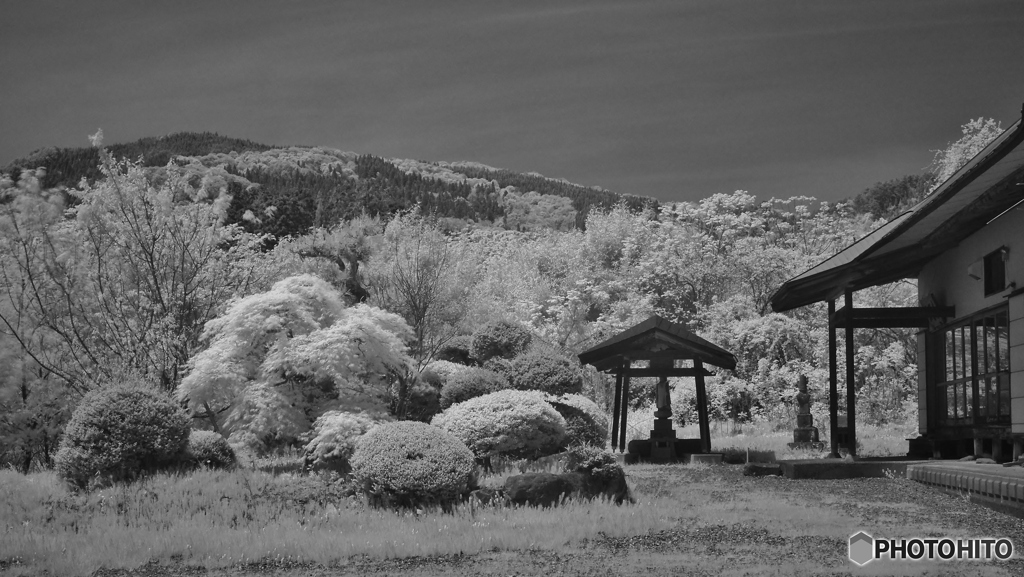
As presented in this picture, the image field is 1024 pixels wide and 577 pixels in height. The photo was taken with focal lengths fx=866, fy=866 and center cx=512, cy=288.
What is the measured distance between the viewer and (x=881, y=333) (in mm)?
27531

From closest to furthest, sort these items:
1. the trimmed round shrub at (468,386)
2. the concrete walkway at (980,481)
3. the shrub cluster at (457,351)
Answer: the concrete walkway at (980,481) < the trimmed round shrub at (468,386) < the shrub cluster at (457,351)

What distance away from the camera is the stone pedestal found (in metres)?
18.6

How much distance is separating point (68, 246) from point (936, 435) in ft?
58.4

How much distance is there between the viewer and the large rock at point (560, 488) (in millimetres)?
11250

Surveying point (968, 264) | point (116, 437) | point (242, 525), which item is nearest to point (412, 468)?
point (242, 525)

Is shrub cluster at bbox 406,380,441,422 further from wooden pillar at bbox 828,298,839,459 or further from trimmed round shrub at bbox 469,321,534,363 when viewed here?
wooden pillar at bbox 828,298,839,459

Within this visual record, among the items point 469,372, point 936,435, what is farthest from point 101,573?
point 936,435

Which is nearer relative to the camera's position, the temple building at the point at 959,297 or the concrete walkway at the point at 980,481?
the concrete walkway at the point at 980,481

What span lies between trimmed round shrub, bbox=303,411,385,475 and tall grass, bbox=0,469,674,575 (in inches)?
26.6

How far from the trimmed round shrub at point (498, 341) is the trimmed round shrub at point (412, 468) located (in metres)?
11.7

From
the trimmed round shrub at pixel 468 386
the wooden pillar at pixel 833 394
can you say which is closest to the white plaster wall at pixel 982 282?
the wooden pillar at pixel 833 394

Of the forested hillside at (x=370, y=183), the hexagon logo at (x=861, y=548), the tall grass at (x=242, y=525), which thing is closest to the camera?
the hexagon logo at (x=861, y=548)

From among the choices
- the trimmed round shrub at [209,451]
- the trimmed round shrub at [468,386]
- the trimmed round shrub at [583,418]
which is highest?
the trimmed round shrub at [468,386]

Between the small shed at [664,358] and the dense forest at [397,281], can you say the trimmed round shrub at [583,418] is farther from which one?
the dense forest at [397,281]
